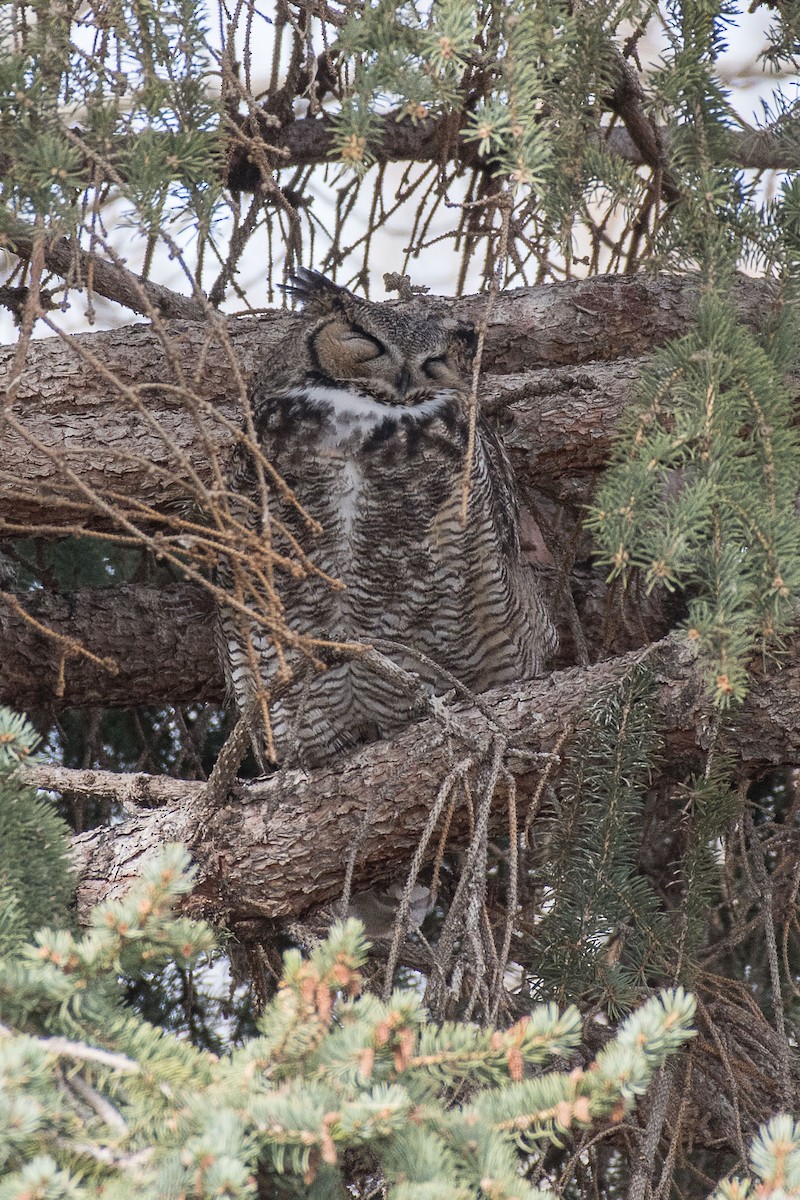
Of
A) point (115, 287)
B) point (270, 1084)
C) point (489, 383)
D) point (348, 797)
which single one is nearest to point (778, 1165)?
point (270, 1084)

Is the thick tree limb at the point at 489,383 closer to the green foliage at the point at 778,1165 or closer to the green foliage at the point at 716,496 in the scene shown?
the green foliage at the point at 716,496

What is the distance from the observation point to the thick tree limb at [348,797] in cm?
165

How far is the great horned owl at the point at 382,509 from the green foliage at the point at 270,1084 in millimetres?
1069

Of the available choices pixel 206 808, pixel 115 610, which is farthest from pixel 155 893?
pixel 115 610

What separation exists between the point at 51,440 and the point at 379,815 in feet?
3.01

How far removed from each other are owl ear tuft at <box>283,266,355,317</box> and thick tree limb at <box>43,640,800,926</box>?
78 centimetres

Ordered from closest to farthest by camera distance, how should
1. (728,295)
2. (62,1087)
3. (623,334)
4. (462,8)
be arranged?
(62,1087) → (462,8) → (728,295) → (623,334)

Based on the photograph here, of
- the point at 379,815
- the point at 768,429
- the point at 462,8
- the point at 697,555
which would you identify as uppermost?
the point at 462,8

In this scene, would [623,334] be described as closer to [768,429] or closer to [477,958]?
[768,429]

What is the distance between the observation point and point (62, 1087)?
852 millimetres

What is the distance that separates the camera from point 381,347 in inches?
81.1

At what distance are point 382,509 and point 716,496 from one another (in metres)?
0.88

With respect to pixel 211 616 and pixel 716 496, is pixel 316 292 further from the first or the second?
pixel 716 496

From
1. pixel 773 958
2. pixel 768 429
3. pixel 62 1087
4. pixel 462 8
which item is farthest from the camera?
pixel 773 958
